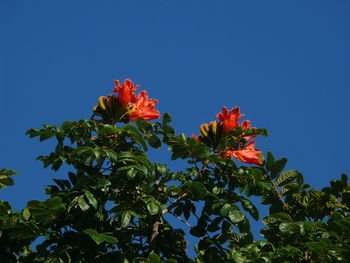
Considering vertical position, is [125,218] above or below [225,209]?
below

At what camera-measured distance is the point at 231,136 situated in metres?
3.56

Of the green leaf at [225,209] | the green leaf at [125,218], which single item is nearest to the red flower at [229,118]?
the green leaf at [225,209]

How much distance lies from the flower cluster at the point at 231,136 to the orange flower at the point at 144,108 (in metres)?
0.30

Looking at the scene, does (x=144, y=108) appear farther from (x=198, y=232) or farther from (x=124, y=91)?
(x=198, y=232)

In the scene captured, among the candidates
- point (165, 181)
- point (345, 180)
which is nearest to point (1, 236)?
point (165, 181)

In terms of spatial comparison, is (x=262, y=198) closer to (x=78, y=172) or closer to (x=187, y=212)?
(x=187, y=212)

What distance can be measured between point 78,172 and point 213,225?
2.75 feet

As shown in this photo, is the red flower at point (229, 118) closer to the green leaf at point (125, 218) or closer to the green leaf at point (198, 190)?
the green leaf at point (198, 190)

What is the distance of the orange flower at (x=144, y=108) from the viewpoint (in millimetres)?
3615

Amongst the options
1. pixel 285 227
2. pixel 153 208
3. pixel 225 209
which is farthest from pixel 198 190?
pixel 285 227

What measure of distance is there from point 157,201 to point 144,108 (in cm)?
68

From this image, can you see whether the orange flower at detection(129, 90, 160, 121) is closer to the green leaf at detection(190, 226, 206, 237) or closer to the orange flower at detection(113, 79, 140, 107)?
the orange flower at detection(113, 79, 140, 107)

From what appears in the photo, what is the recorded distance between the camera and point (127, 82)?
3.58m

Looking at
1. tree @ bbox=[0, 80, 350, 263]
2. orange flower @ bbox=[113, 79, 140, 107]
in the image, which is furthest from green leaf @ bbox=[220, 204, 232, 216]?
orange flower @ bbox=[113, 79, 140, 107]
